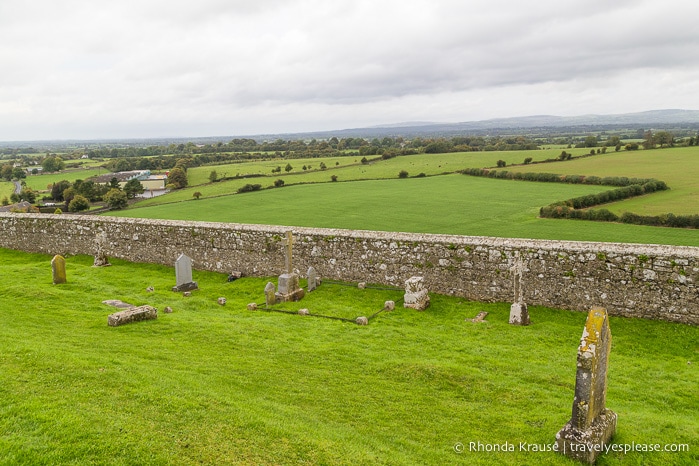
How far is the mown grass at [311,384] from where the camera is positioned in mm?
6309

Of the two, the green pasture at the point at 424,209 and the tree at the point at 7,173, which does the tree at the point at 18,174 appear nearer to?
the tree at the point at 7,173

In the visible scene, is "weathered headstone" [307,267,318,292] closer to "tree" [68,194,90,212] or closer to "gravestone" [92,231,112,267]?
"gravestone" [92,231,112,267]

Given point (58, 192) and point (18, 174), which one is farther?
point (18, 174)

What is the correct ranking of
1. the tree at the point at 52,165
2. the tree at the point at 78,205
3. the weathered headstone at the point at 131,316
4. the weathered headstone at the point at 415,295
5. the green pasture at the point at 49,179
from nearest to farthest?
the weathered headstone at the point at 131,316 → the weathered headstone at the point at 415,295 → the tree at the point at 78,205 → the green pasture at the point at 49,179 → the tree at the point at 52,165

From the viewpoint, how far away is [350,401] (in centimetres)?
838

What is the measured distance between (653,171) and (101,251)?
53.1 meters

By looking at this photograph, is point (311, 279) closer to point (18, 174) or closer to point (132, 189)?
point (132, 189)

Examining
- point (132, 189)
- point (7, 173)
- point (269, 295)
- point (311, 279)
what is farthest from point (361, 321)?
point (7, 173)

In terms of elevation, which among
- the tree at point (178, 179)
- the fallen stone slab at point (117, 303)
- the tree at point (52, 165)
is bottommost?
the fallen stone slab at point (117, 303)

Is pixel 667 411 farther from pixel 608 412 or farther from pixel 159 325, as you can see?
pixel 159 325

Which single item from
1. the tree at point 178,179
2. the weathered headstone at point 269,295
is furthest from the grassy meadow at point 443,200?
the weathered headstone at point 269,295

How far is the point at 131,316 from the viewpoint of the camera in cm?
1238

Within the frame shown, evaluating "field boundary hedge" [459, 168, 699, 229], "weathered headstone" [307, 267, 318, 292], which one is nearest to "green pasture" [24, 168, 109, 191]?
"weathered headstone" [307, 267, 318, 292]

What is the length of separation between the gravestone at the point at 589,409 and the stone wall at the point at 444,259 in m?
6.79
